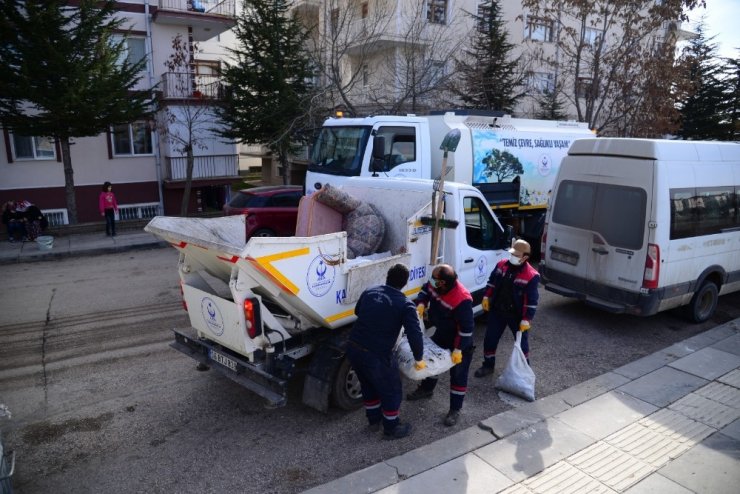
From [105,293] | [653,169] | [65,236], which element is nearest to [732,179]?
[653,169]

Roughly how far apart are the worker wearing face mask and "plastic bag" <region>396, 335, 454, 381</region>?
1.14m

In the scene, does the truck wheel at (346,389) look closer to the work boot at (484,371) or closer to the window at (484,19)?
the work boot at (484,371)

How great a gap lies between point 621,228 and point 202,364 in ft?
19.4

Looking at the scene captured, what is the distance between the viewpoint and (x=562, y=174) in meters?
8.32

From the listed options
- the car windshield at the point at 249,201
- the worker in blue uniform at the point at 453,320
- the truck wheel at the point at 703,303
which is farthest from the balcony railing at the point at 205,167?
the truck wheel at the point at 703,303

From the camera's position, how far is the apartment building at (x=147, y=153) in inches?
648

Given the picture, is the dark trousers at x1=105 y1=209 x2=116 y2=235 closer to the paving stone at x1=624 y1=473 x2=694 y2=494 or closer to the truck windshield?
the truck windshield

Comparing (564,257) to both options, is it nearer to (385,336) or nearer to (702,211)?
(702,211)

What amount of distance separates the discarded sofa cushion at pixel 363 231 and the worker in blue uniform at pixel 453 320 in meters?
1.04

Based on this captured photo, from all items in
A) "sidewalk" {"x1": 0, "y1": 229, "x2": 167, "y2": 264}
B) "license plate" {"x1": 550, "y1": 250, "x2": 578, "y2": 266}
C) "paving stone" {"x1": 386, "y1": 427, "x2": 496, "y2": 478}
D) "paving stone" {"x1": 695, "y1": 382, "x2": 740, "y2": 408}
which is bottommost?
"paving stone" {"x1": 695, "y1": 382, "x2": 740, "y2": 408}

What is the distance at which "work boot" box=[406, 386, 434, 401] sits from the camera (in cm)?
573

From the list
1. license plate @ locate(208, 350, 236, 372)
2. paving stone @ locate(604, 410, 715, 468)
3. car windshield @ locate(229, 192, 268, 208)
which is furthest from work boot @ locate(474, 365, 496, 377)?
car windshield @ locate(229, 192, 268, 208)

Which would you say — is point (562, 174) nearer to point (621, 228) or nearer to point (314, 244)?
point (621, 228)

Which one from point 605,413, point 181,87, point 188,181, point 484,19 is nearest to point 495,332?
point 605,413
